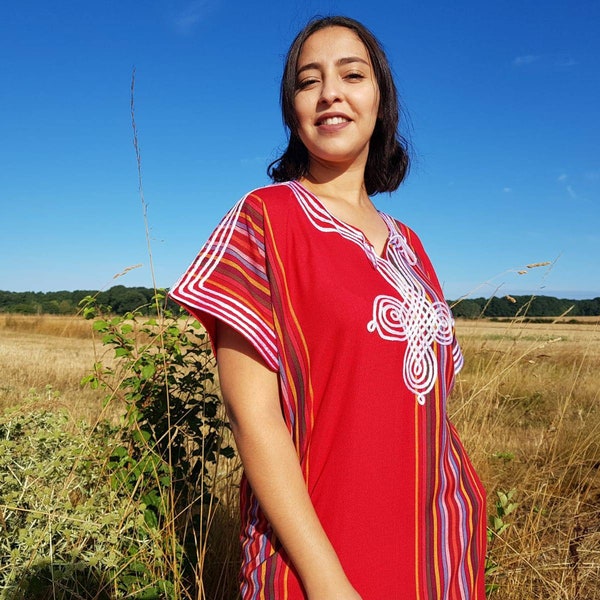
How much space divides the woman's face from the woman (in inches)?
7.6

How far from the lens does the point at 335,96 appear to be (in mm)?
1427

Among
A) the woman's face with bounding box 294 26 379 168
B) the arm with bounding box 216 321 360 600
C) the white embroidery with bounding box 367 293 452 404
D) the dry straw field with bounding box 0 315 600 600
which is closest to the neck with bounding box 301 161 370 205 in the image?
the woman's face with bounding box 294 26 379 168

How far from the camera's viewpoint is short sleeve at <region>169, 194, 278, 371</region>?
44.1 inches

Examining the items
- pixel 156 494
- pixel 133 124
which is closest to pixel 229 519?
pixel 156 494

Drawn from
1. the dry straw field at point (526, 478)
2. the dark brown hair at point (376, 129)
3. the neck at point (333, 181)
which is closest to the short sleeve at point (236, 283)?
the neck at point (333, 181)

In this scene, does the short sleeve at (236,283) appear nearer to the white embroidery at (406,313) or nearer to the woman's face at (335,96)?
the white embroidery at (406,313)

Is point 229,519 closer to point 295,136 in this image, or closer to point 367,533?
point 367,533

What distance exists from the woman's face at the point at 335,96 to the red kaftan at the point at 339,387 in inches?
10.0

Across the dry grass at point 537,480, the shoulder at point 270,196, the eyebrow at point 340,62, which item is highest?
the eyebrow at point 340,62

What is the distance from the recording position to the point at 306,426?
117cm

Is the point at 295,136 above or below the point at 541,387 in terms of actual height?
above

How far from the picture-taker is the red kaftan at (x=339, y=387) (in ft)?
3.70

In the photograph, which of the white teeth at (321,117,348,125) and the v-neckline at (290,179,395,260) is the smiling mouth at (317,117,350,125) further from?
the v-neckline at (290,179,395,260)

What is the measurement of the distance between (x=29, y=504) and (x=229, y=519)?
84 cm
